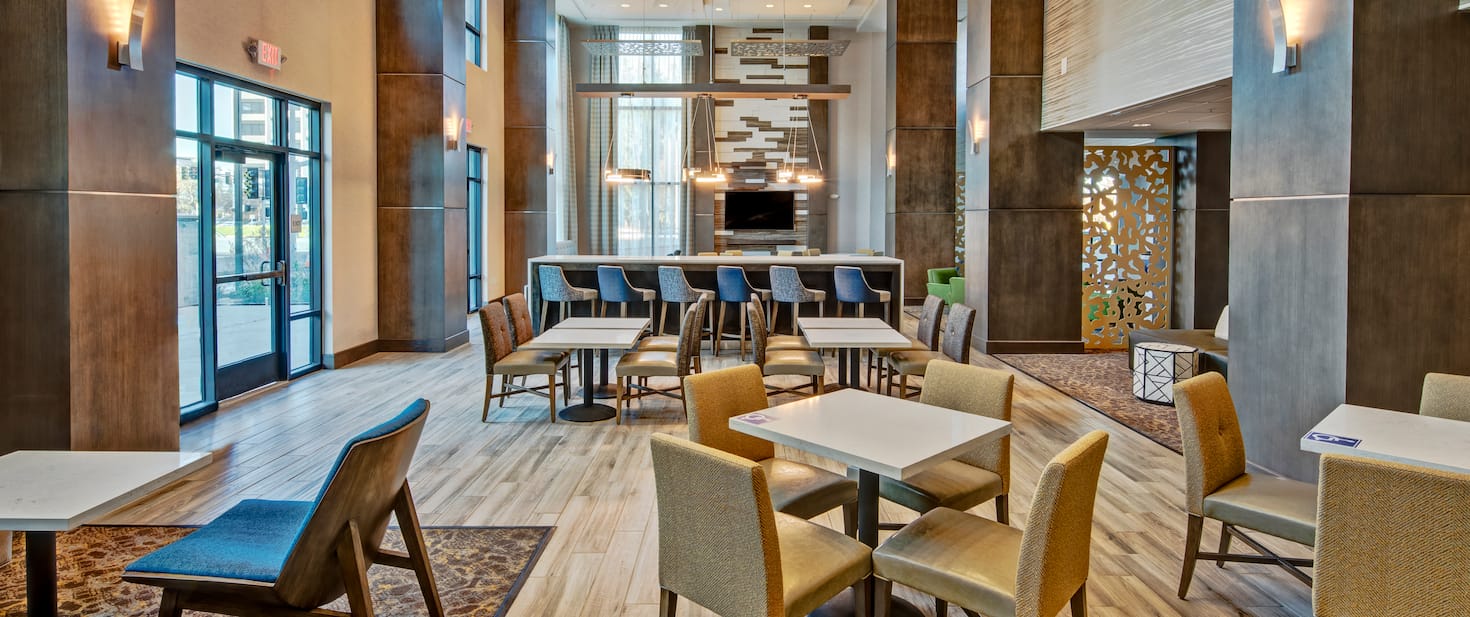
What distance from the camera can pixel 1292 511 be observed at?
2896 mm

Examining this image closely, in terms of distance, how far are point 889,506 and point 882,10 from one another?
39.0 ft

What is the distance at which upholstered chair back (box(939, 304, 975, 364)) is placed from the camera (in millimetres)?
5941

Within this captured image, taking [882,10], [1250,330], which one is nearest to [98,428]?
[1250,330]

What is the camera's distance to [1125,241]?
9.35m

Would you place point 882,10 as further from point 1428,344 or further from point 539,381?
point 1428,344

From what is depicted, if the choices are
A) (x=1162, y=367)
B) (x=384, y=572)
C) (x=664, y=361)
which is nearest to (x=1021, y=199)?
(x=1162, y=367)

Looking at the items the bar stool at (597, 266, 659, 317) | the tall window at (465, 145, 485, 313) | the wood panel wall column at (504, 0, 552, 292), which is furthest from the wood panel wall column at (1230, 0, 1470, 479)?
the wood panel wall column at (504, 0, 552, 292)

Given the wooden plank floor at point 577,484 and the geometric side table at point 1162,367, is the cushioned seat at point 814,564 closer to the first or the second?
the wooden plank floor at point 577,484

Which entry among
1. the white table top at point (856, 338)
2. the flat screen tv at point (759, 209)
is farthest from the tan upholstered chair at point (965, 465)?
the flat screen tv at point (759, 209)

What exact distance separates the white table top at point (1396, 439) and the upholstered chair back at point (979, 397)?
0.96 meters

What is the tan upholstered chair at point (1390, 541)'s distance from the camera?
6.49 feet

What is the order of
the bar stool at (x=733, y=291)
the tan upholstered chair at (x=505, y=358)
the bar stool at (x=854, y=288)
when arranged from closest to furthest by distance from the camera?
the tan upholstered chair at (x=505, y=358) < the bar stool at (x=854, y=288) < the bar stool at (x=733, y=291)

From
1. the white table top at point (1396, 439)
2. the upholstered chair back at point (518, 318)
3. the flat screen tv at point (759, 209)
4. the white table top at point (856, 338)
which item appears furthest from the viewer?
the flat screen tv at point (759, 209)

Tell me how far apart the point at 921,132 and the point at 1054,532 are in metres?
10.9
